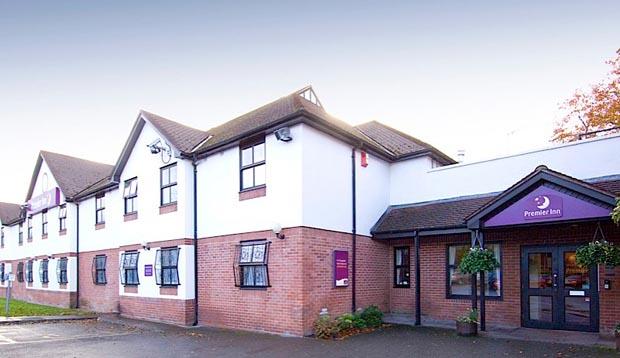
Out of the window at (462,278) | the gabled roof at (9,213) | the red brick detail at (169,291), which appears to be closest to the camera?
the window at (462,278)

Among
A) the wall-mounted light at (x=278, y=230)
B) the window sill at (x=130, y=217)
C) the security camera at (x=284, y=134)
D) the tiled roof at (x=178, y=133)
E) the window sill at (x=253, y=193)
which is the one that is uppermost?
the tiled roof at (x=178, y=133)

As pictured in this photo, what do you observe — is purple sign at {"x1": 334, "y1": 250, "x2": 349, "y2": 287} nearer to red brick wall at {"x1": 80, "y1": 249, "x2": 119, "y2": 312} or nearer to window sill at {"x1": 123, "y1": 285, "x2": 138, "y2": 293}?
window sill at {"x1": 123, "y1": 285, "x2": 138, "y2": 293}

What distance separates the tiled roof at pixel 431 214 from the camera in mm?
13164

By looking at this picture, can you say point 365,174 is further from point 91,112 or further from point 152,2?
point 91,112

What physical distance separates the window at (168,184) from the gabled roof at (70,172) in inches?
343

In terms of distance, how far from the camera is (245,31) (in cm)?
1327

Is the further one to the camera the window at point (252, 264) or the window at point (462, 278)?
the window at point (462, 278)

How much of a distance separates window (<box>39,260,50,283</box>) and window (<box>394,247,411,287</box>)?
60.0 feet

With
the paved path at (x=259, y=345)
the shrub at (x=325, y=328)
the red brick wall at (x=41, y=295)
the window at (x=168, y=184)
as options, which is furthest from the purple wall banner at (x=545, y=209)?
the red brick wall at (x=41, y=295)

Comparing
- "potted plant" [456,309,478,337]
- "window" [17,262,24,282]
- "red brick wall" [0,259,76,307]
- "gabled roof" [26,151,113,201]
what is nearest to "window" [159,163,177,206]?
"gabled roof" [26,151,113,201]

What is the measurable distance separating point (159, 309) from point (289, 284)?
5.84 metres

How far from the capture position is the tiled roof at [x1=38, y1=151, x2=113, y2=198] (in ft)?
76.8

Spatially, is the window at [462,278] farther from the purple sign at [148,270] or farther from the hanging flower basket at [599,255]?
the purple sign at [148,270]

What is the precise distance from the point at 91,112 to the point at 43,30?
16.4 feet
